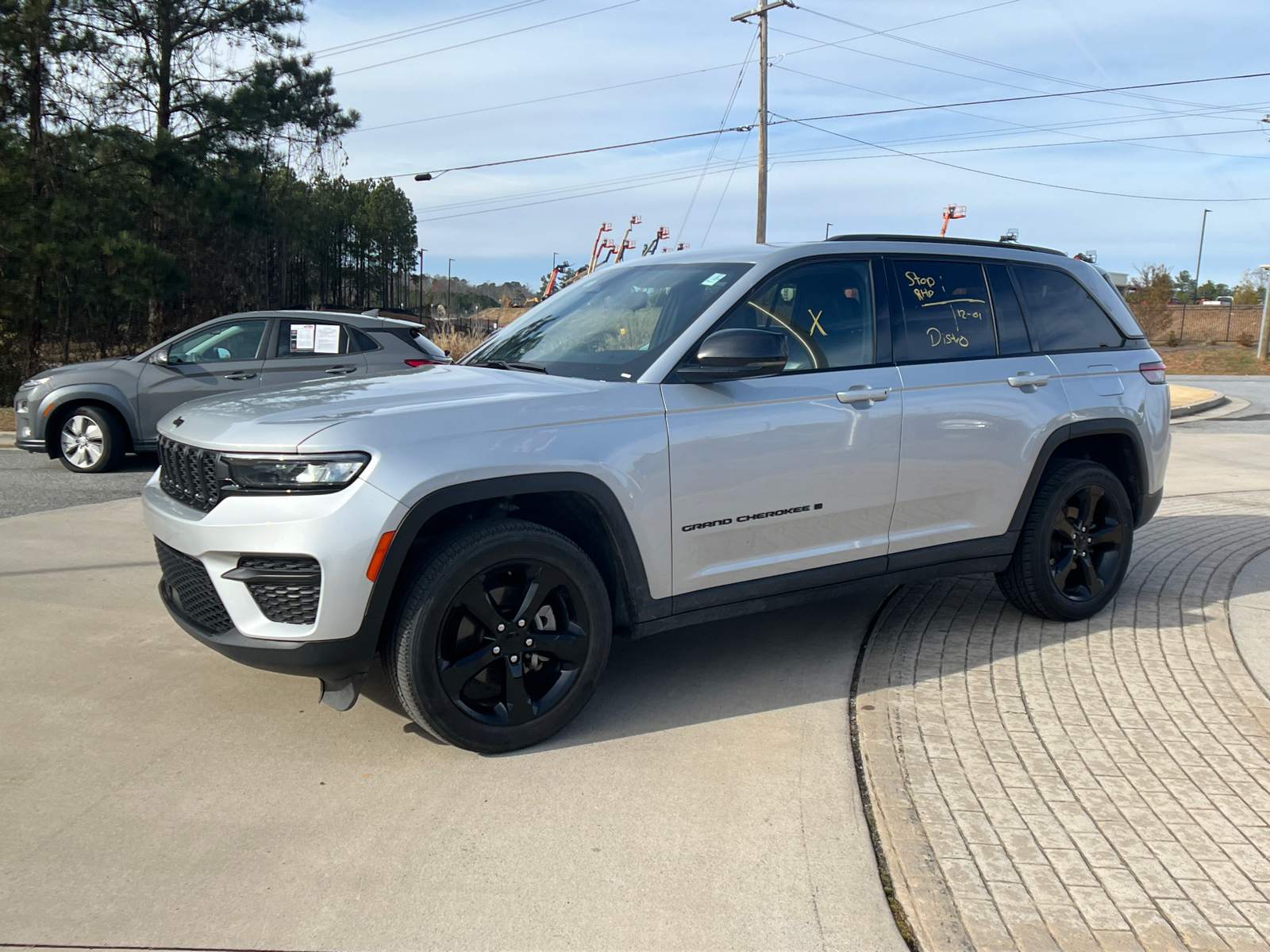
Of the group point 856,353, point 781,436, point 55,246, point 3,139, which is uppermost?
point 3,139

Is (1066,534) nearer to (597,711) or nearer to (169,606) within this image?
(597,711)

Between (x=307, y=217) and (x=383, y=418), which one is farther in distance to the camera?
(x=307, y=217)

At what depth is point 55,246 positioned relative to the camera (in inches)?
631

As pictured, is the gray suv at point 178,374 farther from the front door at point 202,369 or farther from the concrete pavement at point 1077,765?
the concrete pavement at point 1077,765

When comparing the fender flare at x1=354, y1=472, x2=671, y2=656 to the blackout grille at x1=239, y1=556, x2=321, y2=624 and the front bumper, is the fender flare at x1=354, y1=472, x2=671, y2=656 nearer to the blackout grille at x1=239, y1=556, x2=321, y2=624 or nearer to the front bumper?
the front bumper

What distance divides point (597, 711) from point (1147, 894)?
209cm

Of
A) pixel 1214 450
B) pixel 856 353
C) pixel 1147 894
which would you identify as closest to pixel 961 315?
pixel 856 353

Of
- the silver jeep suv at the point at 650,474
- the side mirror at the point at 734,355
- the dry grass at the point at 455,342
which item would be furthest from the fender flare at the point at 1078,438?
the dry grass at the point at 455,342

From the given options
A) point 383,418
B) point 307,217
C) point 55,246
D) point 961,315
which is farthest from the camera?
point 307,217

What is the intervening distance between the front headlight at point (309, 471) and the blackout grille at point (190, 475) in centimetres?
26

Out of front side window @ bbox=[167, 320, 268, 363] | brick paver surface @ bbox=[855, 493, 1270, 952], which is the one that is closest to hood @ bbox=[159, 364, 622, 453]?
brick paver surface @ bbox=[855, 493, 1270, 952]

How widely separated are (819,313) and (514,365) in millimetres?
1363

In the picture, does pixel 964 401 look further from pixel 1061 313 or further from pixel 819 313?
pixel 1061 313

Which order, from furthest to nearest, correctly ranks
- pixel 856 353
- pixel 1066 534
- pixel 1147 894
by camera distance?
pixel 1066 534 → pixel 856 353 → pixel 1147 894
